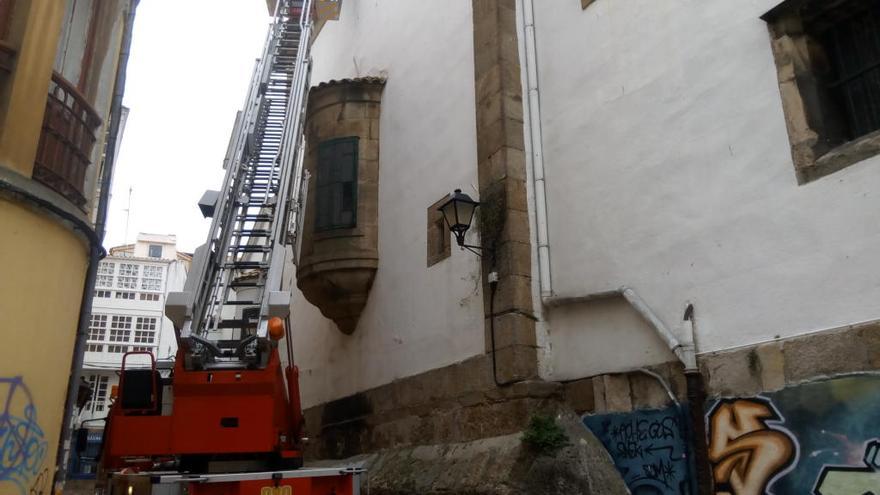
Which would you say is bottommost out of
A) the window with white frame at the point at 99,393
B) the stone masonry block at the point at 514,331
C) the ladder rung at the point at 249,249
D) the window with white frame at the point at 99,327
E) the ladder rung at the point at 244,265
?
the stone masonry block at the point at 514,331

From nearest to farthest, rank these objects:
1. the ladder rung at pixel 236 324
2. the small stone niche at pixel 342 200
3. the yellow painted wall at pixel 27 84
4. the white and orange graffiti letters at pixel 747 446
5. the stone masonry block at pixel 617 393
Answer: the white and orange graffiti letters at pixel 747 446 < the yellow painted wall at pixel 27 84 < the stone masonry block at pixel 617 393 < the ladder rung at pixel 236 324 < the small stone niche at pixel 342 200

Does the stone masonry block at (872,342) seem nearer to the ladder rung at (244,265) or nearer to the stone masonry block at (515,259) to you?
the stone masonry block at (515,259)

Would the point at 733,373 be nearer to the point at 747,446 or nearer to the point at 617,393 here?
the point at 747,446

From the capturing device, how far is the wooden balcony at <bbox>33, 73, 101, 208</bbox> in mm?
6059

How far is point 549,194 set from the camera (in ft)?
24.1

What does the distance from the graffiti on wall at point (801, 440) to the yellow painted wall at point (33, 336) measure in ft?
17.0

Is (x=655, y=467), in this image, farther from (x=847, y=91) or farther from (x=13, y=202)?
(x=13, y=202)

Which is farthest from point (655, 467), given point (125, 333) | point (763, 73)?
point (125, 333)

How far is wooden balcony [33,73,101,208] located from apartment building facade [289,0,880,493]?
374cm

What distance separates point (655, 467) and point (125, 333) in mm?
47478

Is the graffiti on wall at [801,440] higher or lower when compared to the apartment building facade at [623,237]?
lower

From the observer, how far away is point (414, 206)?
30.1ft

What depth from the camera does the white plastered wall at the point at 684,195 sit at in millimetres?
4777

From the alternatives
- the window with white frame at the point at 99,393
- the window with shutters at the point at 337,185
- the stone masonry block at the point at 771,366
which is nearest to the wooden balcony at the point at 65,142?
the window with shutters at the point at 337,185
